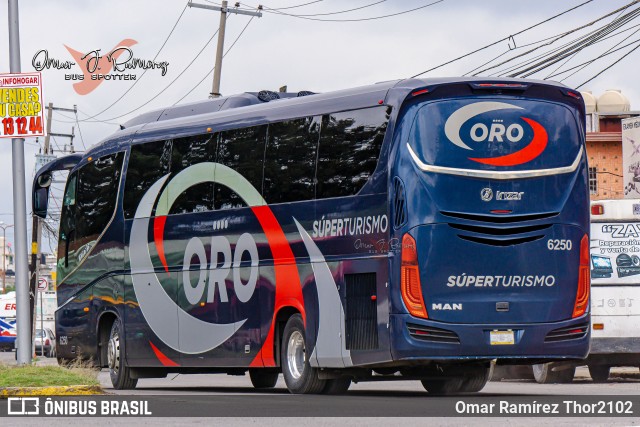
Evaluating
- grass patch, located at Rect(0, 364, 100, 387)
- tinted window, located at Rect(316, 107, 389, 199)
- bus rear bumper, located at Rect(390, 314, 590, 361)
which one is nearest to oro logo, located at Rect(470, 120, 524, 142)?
tinted window, located at Rect(316, 107, 389, 199)

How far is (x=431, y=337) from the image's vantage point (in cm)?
1752

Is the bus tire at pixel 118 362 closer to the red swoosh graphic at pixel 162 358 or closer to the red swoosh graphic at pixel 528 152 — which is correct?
the red swoosh graphic at pixel 162 358

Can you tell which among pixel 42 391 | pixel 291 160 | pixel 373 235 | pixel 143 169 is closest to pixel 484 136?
pixel 373 235

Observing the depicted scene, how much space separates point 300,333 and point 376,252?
2.21 meters

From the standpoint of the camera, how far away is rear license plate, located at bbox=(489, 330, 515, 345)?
57.8ft

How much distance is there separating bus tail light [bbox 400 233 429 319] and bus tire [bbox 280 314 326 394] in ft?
7.64

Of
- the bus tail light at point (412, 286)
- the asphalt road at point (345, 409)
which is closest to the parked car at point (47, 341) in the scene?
the asphalt road at point (345, 409)

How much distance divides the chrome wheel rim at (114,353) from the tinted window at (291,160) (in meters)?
5.02

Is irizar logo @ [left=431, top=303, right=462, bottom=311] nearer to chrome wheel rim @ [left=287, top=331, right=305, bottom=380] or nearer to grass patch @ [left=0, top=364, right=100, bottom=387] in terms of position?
chrome wheel rim @ [left=287, top=331, right=305, bottom=380]

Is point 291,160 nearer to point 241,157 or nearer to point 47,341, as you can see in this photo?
point 241,157

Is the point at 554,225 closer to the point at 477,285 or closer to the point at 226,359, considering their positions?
the point at 477,285

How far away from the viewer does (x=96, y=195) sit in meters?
24.8

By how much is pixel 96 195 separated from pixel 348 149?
7.34 metres

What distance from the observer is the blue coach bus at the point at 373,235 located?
1767 cm
